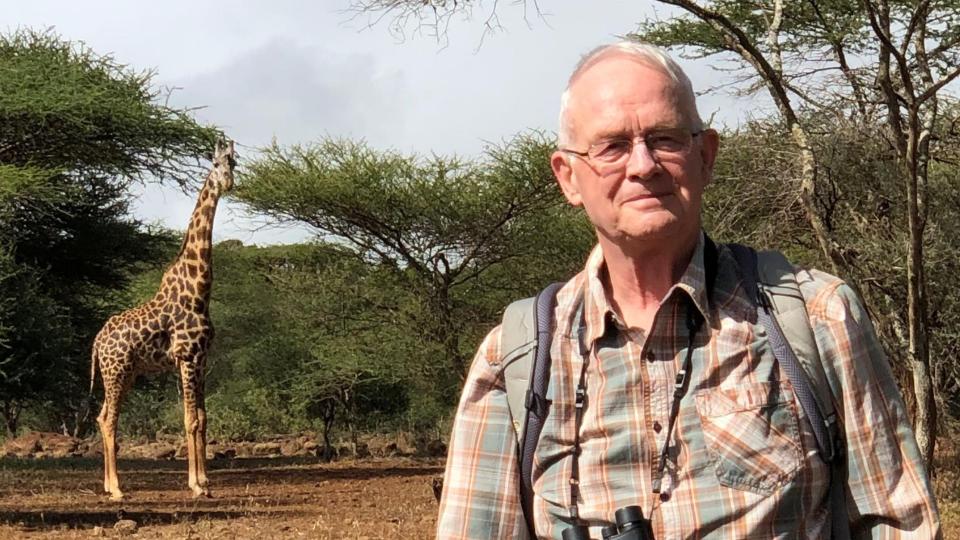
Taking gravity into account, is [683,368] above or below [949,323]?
below

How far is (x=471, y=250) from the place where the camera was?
13.7 meters

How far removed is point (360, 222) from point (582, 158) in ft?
40.2

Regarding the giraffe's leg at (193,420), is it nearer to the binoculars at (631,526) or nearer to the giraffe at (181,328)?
the giraffe at (181,328)

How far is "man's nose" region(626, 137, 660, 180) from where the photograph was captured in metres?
1.42

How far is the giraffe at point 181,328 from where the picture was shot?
9062 millimetres

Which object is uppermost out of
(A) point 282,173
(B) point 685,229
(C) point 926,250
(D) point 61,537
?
(A) point 282,173

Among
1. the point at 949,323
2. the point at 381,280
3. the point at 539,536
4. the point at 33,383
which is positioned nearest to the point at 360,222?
the point at 381,280

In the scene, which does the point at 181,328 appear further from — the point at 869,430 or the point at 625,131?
the point at 869,430

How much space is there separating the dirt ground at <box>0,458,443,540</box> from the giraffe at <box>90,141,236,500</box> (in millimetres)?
A: 624

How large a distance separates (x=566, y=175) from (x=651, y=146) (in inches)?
5.7

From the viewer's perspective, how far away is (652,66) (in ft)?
4.72

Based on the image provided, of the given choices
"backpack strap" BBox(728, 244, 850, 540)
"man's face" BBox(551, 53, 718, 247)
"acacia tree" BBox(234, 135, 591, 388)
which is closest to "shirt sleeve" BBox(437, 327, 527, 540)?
"man's face" BBox(551, 53, 718, 247)

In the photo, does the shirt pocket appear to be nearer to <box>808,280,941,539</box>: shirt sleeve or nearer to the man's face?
<box>808,280,941,539</box>: shirt sleeve

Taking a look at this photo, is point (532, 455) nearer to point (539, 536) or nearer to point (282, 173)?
point (539, 536)
